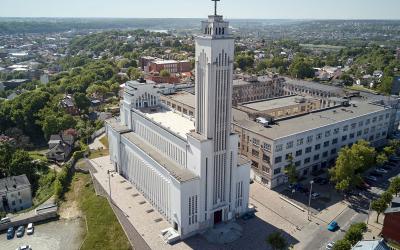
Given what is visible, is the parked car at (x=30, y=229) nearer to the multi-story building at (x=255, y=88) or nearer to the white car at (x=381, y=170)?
the white car at (x=381, y=170)

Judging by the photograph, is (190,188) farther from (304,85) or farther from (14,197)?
(304,85)

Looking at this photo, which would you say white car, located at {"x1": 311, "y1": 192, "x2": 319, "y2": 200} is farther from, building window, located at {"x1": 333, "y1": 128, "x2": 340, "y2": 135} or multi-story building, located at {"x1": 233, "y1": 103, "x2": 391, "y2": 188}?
building window, located at {"x1": 333, "y1": 128, "x2": 340, "y2": 135}

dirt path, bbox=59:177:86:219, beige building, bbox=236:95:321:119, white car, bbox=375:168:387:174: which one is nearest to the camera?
dirt path, bbox=59:177:86:219

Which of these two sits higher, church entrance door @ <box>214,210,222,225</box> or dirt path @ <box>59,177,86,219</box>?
church entrance door @ <box>214,210,222,225</box>

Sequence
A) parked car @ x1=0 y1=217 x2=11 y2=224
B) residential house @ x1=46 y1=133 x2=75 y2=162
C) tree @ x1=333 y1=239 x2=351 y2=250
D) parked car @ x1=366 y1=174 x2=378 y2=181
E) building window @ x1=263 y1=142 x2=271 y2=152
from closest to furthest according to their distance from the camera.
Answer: tree @ x1=333 y1=239 x2=351 y2=250
parked car @ x1=0 y1=217 x2=11 y2=224
building window @ x1=263 y1=142 x2=271 y2=152
parked car @ x1=366 y1=174 x2=378 y2=181
residential house @ x1=46 y1=133 x2=75 y2=162

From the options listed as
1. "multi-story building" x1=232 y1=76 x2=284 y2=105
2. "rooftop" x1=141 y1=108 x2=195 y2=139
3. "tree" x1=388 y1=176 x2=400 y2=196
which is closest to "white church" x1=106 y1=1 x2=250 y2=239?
"rooftop" x1=141 y1=108 x2=195 y2=139

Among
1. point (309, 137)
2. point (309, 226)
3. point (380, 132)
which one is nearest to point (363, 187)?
point (309, 137)

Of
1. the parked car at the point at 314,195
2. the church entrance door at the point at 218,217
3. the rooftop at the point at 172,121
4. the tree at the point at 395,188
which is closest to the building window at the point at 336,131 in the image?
the parked car at the point at 314,195

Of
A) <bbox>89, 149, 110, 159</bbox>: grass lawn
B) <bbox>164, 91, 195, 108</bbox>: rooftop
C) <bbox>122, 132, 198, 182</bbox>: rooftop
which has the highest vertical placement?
<bbox>164, 91, 195, 108</bbox>: rooftop
